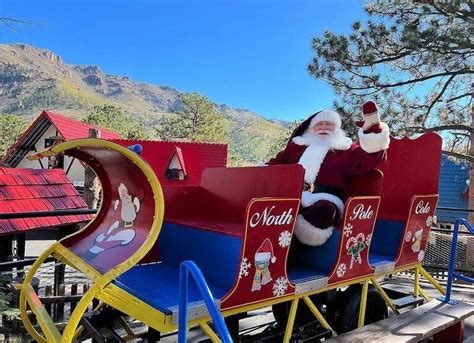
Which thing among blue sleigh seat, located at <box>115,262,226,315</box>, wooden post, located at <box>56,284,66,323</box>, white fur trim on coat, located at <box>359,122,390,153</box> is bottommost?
wooden post, located at <box>56,284,66,323</box>

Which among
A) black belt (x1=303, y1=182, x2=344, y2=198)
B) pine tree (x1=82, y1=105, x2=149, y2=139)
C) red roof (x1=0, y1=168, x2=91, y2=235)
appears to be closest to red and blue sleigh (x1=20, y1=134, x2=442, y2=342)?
black belt (x1=303, y1=182, x2=344, y2=198)

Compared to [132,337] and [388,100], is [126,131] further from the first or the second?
[132,337]

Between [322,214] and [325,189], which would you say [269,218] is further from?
[325,189]

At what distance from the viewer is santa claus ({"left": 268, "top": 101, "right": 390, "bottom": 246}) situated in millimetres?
2992

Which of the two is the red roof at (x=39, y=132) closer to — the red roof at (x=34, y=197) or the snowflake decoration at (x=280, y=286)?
the red roof at (x=34, y=197)

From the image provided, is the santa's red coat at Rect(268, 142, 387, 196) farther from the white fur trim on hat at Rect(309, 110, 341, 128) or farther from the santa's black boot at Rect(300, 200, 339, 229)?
the santa's black boot at Rect(300, 200, 339, 229)

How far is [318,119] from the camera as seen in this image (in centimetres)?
360

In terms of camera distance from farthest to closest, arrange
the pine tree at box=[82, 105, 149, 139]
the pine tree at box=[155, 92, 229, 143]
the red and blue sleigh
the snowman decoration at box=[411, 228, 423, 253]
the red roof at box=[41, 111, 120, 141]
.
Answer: the pine tree at box=[155, 92, 229, 143], the pine tree at box=[82, 105, 149, 139], the red roof at box=[41, 111, 120, 141], the snowman decoration at box=[411, 228, 423, 253], the red and blue sleigh

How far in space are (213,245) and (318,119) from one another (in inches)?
60.4

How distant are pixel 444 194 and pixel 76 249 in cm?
2325

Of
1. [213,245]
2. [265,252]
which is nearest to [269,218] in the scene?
[265,252]

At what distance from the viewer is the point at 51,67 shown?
184 metres

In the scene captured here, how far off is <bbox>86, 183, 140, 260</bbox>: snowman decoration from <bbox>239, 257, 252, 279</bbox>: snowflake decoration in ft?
1.89

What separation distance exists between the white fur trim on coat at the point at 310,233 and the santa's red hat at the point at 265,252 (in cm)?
61
